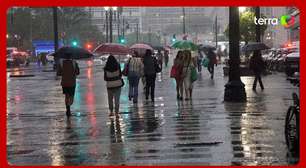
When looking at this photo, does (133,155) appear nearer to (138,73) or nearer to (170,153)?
(170,153)

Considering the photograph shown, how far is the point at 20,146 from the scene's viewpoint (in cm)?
1208

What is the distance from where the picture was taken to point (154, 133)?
43.2 ft

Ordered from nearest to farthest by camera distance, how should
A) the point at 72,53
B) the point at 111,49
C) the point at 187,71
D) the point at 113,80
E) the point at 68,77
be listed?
the point at 113,80 < the point at 68,77 < the point at 72,53 < the point at 111,49 < the point at 187,71

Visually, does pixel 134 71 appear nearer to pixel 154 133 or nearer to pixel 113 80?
pixel 113 80

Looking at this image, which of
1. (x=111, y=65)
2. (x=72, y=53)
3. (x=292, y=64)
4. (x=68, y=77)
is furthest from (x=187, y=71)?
(x=292, y=64)

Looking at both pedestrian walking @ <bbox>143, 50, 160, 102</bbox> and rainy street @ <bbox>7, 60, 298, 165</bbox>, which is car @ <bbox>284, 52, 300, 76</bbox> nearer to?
rainy street @ <bbox>7, 60, 298, 165</bbox>

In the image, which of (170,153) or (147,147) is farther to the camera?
(147,147)

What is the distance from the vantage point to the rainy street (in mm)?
10281

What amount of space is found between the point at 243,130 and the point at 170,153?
299 centimetres

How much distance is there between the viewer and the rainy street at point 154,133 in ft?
33.7

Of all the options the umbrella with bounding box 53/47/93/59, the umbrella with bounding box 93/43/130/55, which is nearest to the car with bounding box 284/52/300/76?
the umbrella with bounding box 93/43/130/55

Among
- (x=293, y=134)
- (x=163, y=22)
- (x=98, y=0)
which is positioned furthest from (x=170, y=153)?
(x=163, y=22)

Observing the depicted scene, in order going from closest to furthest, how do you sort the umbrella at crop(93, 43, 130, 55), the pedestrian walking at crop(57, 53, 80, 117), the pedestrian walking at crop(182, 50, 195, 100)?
1. the pedestrian walking at crop(57, 53, 80, 117)
2. the umbrella at crop(93, 43, 130, 55)
3. the pedestrian walking at crop(182, 50, 195, 100)

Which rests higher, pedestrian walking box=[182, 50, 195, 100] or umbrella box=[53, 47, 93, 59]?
umbrella box=[53, 47, 93, 59]
